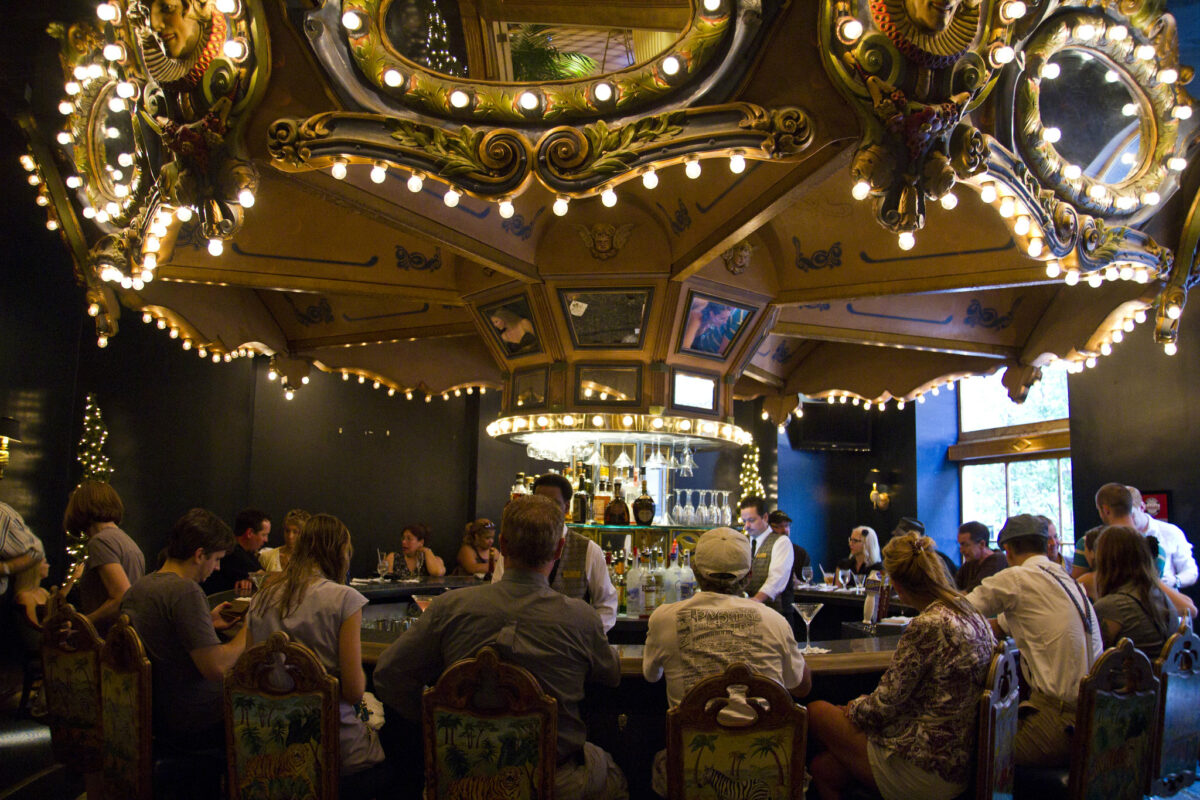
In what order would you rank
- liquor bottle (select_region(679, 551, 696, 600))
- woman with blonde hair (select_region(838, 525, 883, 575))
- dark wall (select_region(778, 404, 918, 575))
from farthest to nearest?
1. dark wall (select_region(778, 404, 918, 575))
2. woman with blonde hair (select_region(838, 525, 883, 575))
3. liquor bottle (select_region(679, 551, 696, 600))

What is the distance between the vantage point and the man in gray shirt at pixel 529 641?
8.60ft

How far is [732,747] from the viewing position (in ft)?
8.23

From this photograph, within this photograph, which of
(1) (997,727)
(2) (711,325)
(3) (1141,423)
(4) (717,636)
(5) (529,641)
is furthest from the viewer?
(3) (1141,423)

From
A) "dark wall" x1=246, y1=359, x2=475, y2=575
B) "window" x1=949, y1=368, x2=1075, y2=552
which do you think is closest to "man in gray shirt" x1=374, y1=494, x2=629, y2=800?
"dark wall" x1=246, y1=359, x2=475, y2=575

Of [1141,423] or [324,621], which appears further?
[1141,423]

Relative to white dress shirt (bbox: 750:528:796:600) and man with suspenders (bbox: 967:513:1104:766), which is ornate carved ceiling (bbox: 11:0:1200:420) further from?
man with suspenders (bbox: 967:513:1104:766)

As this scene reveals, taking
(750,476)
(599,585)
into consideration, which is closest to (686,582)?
→ (599,585)

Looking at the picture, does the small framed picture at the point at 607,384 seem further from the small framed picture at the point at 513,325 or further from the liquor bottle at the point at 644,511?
the liquor bottle at the point at 644,511

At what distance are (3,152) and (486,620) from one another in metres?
6.06

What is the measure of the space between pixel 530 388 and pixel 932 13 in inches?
144

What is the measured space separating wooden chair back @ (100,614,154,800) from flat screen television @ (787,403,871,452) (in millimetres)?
12288

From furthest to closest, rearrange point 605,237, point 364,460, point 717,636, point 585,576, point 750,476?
point 750,476, point 364,460, point 605,237, point 585,576, point 717,636

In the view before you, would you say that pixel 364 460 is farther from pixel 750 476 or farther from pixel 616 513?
pixel 750 476

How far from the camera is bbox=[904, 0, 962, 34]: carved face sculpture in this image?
10.4 ft
